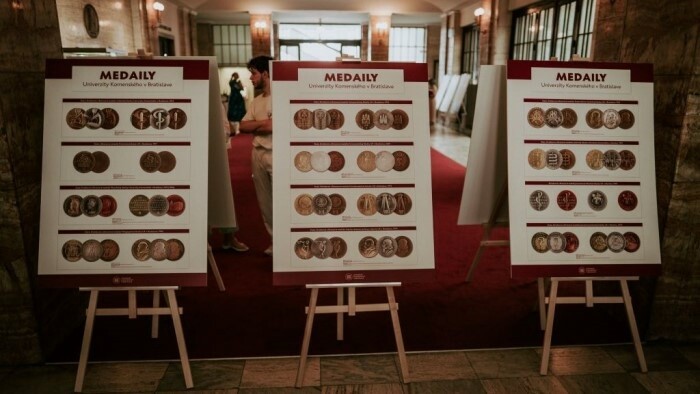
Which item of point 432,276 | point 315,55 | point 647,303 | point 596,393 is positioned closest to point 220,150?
point 432,276

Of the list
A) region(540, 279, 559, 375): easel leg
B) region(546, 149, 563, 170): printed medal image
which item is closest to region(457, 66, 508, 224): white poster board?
region(546, 149, 563, 170): printed medal image

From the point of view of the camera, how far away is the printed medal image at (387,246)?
2.13 m

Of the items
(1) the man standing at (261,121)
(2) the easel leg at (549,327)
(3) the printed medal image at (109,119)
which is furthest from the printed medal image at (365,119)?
(1) the man standing at (261,121)

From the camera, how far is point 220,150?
8.80 feet

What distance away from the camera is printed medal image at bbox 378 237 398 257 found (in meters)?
2.13

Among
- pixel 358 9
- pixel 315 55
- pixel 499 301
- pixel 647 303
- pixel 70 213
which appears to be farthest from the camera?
pixel 315 55

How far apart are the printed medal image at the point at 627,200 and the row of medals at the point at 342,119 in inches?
44.4

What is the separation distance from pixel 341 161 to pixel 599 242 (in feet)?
4.28

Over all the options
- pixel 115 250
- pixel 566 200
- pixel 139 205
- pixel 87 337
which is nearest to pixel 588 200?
pixel 566 200

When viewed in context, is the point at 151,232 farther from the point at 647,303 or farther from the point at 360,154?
the point at 647,303

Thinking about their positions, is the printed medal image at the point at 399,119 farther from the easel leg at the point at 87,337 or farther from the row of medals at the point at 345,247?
the easel leg at the point at 87,337

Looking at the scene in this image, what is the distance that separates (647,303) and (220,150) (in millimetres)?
2506

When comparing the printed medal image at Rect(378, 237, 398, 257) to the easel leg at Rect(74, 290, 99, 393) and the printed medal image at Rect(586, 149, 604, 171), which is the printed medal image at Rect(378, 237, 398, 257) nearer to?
the printed medal image at Rect(586, 149, 604, 171)

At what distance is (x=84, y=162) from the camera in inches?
81.6
